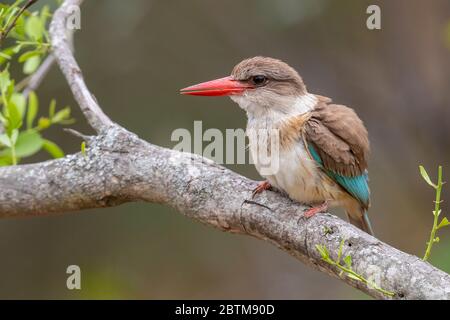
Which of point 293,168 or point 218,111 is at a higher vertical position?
point 218,111

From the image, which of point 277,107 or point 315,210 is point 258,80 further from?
point 315,210

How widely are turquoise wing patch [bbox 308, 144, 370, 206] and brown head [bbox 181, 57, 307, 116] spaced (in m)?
0.31

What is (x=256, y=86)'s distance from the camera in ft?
9.80

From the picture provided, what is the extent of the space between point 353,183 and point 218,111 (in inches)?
96.5

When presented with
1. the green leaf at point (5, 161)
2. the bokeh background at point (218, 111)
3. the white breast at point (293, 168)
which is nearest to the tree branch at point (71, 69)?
the green leaf at point (5, 161)

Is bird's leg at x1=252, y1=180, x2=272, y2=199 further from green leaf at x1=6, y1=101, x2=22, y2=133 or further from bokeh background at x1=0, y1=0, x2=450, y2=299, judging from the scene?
bokeh background at x1=0, y1=0, x2=450, y2=299

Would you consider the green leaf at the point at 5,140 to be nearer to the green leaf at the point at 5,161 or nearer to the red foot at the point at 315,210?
the green leaf at the point at 5,161

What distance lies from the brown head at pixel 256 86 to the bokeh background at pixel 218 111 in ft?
5.38

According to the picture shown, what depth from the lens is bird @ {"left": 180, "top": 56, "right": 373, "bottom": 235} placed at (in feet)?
8.83

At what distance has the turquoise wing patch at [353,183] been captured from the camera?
9.01ft

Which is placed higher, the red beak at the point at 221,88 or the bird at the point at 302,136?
the red beak at the point at 221,88

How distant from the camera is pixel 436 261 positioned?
12.0 ft

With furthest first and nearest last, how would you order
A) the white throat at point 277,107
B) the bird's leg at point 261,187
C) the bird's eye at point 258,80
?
1. the bird's eye at point 258,80
2. the white throat at point 277,107
3. the bird's leg at point 261,187

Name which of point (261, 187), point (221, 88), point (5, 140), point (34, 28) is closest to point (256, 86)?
point (221, 88)
